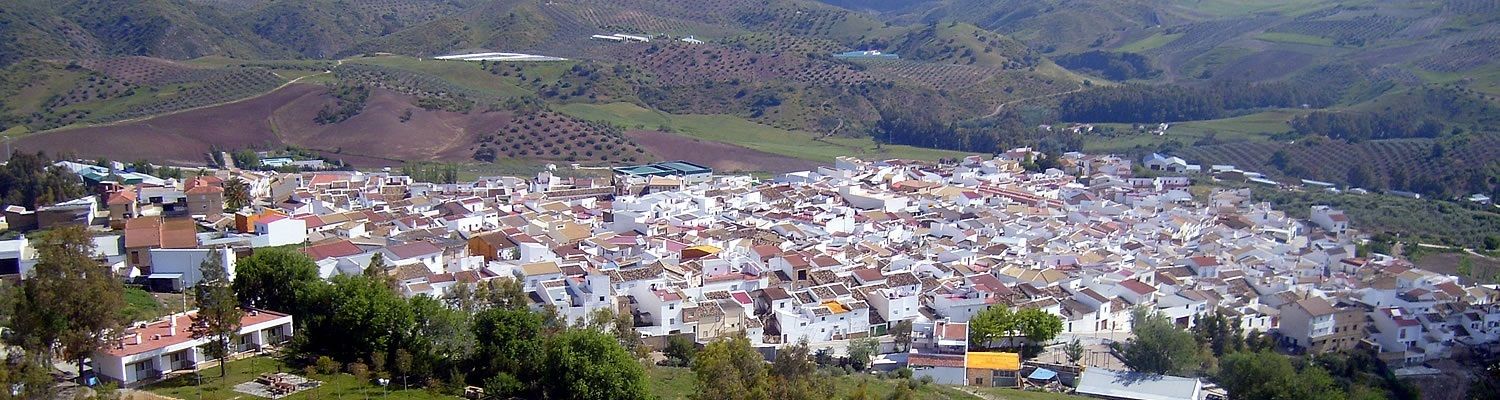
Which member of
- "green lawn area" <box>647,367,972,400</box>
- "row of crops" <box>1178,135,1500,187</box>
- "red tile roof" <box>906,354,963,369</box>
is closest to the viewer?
"green lawn area" <box>647,367,972,400</box>

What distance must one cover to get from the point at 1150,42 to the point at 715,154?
173 ft

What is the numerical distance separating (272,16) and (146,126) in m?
41.8

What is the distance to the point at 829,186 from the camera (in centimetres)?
4094

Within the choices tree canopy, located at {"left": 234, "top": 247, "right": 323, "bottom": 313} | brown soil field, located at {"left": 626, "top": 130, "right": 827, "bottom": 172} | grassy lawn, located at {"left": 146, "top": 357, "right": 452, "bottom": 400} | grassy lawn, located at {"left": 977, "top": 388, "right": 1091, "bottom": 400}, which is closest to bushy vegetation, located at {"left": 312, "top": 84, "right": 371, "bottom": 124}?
brown soil field, located at {"left": 626, "top": 130, "right": 827, "bottom": 172}

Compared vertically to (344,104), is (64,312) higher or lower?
lower

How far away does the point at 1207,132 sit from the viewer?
2430 inches

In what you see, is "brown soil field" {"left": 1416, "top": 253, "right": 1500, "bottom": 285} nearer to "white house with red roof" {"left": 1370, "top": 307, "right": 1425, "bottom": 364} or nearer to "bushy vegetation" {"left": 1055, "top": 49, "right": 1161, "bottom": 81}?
"white house with red roof" {"left": 1370, "top": 307, "right": 1425, "bottom": 364}

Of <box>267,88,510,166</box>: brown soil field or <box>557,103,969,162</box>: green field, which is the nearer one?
<box>267,88,510,166</box>: brown soil field

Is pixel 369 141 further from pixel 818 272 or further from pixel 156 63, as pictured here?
pixel 818 272

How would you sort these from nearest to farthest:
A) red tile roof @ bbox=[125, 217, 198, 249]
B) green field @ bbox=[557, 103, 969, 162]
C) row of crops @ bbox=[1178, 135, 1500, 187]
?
red tile roof @ bbox=[125, 217, 198, 249], row of crops @ bbox=[1178, 135, 1500, 187], green field @ bbox=[557, 103, 969, 162]

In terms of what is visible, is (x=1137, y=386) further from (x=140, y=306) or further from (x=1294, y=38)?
(x=1294, y=38)

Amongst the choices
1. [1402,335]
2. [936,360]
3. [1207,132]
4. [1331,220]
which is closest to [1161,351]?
[936,360]

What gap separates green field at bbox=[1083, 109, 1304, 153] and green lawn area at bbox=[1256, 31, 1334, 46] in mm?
15265

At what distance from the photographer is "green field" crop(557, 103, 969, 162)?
190ft
